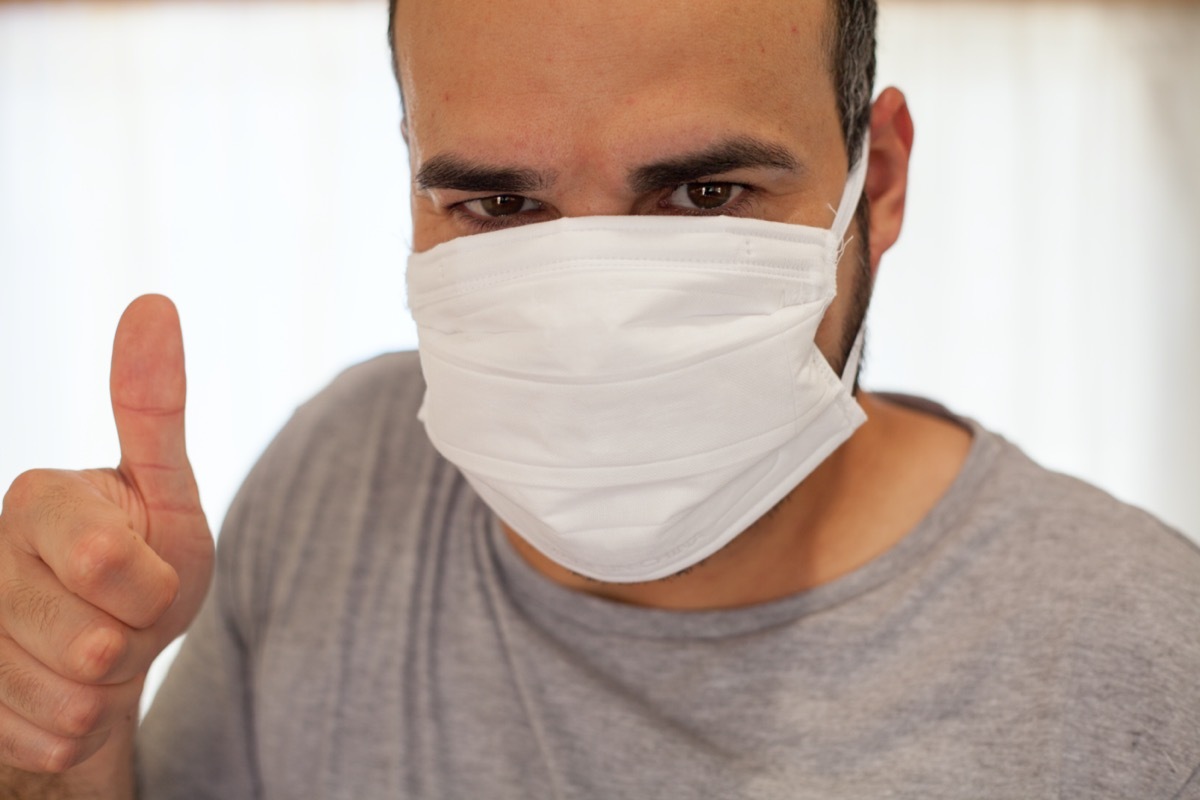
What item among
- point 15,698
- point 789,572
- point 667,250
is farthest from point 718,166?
point 15,698

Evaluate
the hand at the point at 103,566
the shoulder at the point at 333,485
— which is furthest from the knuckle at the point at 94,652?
the shoulder at the point at 333,485

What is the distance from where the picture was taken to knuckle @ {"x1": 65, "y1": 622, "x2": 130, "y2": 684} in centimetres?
91

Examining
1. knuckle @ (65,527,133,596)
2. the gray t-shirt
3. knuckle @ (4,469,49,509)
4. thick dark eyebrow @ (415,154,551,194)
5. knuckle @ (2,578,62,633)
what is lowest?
the gray t-shirt

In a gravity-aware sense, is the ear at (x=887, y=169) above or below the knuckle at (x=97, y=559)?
above

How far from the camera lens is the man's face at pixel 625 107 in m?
0.99

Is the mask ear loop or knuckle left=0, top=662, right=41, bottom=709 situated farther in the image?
the mask ear loop

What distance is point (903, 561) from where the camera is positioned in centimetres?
120

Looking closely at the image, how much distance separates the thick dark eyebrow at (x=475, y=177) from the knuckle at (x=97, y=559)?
1.37ft

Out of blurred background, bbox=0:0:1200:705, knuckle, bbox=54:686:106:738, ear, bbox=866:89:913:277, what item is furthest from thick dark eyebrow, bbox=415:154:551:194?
blurred background, bbox=0:0:1200:705

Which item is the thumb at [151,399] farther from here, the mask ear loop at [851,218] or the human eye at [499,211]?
the mask ear loop at [851,218]

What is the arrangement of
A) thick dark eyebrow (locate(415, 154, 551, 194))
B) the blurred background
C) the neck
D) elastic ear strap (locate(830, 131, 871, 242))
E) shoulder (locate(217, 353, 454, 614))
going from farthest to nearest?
the blurred background → shoulder (locate(217, 353, 454, 614)) → the neck → elastic ear strap (locate(830, 131, 871, 242)) → thick dark eyebrow (locate(415, 154, 551, 194))

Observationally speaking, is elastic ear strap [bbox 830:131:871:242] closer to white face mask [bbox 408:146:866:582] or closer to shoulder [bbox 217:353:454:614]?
white face mask [bbox 408:146:866:582]

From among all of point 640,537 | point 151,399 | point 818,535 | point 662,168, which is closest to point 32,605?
point 151,399

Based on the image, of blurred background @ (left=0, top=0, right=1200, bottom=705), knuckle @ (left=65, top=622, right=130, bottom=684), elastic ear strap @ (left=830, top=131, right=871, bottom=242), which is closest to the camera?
knuckle @ (left=65, top=622, right=130, bottom=684)
